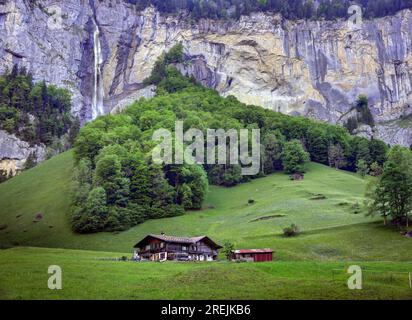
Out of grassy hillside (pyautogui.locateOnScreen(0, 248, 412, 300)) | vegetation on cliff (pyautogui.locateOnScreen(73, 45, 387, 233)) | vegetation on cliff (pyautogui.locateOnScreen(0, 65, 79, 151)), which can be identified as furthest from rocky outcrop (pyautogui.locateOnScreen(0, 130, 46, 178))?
grassy hillside (pyautogui.locateOnScreen(0, 248, 412, 300))

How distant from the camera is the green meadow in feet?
148

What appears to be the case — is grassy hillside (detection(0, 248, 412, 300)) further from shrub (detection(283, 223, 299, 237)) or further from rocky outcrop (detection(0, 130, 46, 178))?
rocky outcrop (detection(0, 130, 46, 178))

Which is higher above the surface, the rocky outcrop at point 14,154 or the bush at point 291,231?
the rocky outcrop at point 14,154

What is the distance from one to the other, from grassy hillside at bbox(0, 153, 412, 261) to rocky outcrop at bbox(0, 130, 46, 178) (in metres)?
31.2

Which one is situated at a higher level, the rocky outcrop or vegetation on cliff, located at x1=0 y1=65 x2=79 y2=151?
vegetation on cliff, located at x1=0 y1=65 x2=79 y2=151

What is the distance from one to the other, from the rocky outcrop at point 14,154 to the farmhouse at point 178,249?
9647cm

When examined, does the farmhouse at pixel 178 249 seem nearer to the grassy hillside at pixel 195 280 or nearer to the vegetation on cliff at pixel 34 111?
the grassy hillside at pixel 195 280

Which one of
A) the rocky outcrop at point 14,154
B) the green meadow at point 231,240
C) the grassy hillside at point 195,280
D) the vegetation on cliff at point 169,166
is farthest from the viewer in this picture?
the rocky outcrop at point 14,154

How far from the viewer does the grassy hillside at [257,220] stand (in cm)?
7225

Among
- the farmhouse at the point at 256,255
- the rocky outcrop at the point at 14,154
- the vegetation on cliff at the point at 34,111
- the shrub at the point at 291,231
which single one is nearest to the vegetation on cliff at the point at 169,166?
the shrub at the point at 291,231

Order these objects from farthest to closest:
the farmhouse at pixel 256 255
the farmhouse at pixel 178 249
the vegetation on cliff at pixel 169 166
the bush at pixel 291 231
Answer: the vegetation on cliff at pixel 169 166 < the bush at pixel 291 231 < the farmhouse at pixel 178 249 < the farmhouse at pixel 256 255

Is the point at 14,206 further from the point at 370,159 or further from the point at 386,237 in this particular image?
the point at 370,159

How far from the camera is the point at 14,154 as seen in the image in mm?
162875

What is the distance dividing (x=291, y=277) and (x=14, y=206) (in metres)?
75.6
